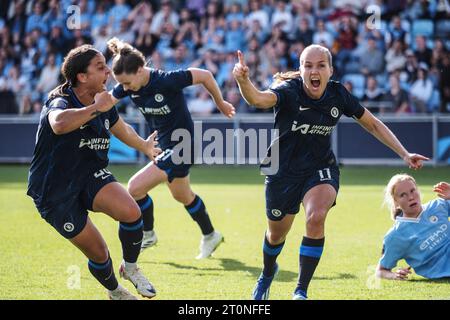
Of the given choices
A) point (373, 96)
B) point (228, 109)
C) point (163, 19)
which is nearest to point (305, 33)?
point (373, 96)

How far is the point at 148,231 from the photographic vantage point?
9.79 metres

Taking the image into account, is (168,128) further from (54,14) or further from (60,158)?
(54,14)

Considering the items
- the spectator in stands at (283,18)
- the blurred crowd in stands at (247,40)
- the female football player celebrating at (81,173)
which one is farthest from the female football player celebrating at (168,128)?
the spectator in stands at (283,18)

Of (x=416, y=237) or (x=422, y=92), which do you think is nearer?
(x=416, y=237)

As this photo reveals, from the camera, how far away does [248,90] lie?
6359 mm

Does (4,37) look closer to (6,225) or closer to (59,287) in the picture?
(6,225)

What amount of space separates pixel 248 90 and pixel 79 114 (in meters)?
1.24

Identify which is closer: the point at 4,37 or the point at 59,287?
the point at 59,287

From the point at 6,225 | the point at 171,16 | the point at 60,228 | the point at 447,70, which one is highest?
the point at 171,16

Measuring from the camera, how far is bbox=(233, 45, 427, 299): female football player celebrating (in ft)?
22.2

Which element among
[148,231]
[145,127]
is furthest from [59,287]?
[145,127]

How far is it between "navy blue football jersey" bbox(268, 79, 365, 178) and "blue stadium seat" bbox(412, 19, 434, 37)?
1382 centimetres

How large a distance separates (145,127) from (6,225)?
7735 mm

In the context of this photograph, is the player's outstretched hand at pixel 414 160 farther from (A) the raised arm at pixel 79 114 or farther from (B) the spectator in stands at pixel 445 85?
(B) the spectator in stands at pixel 445 85
